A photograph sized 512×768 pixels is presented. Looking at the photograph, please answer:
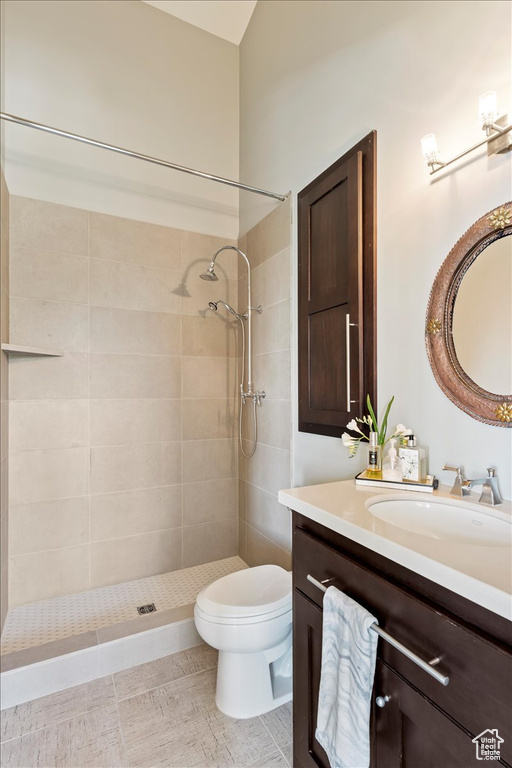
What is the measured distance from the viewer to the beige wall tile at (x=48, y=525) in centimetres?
203

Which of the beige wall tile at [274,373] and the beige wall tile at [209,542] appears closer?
the beige wall tile at [274,373]

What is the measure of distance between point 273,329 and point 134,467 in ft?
3.89

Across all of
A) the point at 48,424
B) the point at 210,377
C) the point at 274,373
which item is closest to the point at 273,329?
the point at 274,373

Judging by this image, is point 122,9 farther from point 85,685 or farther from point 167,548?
point 85,685

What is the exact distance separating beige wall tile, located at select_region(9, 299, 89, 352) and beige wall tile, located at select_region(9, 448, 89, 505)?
0.60 meters

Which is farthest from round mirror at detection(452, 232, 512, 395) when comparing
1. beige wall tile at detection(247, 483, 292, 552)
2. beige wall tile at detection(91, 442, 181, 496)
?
beige wall tile at detection(91, 442, 181, 496)

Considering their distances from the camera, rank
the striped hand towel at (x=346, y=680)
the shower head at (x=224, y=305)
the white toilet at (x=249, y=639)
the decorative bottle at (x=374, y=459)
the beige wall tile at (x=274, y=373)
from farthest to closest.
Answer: the shower head at (x=224, y=305) → the beige wall tile at (x=274, y=373) → the white toilet at (x=249, y=639) → the decorative bottle at (x=374, y=459) → the striped hand towel at (x=346, y=680)

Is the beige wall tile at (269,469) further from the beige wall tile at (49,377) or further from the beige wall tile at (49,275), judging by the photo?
the beige wall tile at (49,275)

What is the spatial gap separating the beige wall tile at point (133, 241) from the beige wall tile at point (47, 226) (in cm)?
7

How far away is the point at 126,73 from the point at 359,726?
10.4 ft

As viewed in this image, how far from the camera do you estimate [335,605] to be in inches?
33.7

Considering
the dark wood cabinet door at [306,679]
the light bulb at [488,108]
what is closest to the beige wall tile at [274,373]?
the dark wood cabinet door at [306,679]

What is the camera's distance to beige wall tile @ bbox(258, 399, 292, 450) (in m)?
1.98

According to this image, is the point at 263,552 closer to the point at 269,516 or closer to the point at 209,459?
the point at 269,516
